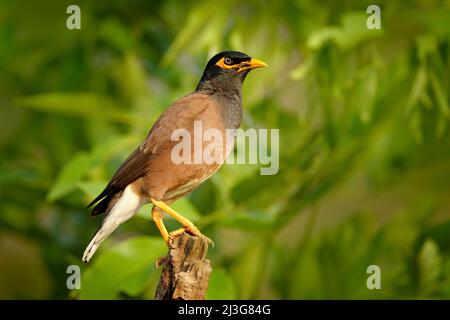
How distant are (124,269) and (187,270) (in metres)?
0.82

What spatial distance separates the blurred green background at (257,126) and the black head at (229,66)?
26.2 inches

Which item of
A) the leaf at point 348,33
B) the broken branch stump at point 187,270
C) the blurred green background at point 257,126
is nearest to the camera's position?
the broken branch stump at point 187,270

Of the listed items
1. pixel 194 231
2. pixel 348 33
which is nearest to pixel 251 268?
pixel 348 33

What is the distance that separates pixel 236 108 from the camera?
6.71 ft

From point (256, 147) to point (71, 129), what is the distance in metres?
1.48

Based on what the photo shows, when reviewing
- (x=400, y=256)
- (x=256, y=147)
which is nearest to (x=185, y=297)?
(x=256, y=147)

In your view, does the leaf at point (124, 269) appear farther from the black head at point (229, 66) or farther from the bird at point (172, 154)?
the black head at point (229, 66)

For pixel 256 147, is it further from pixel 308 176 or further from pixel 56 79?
pixel 56 79

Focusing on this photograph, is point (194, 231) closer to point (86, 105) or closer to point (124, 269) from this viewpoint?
point (124, 269)

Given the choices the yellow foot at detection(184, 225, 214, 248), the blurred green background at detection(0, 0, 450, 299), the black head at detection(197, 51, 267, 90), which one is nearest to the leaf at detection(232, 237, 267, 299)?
the blurred green background at detection(0, 0, 450, 299)

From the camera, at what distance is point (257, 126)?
11.9ft

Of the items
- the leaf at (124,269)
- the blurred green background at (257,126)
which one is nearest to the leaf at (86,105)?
the blurred green background at (257,126)

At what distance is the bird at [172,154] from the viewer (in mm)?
2012

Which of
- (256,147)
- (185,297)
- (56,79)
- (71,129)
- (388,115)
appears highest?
(56,79)
